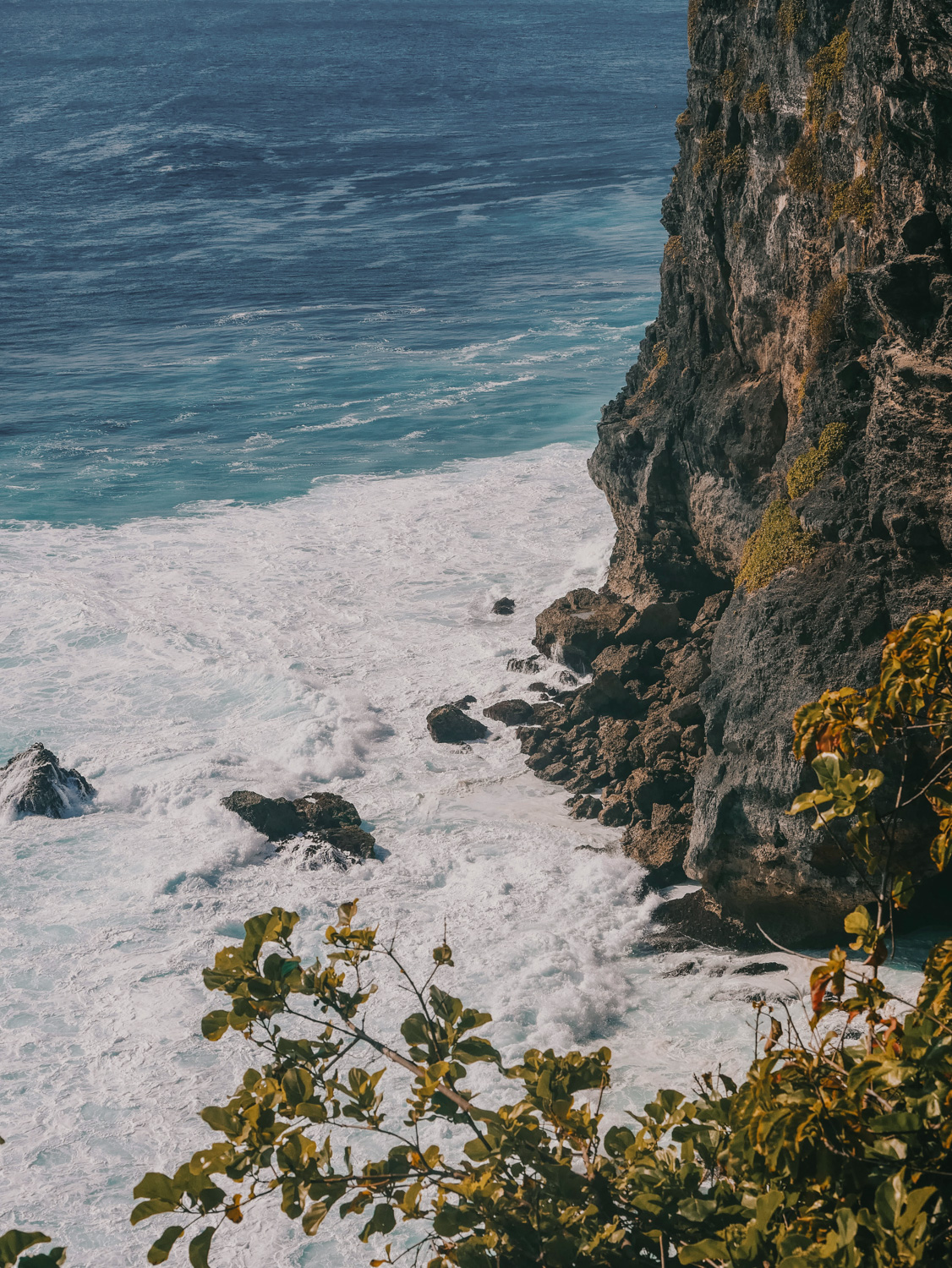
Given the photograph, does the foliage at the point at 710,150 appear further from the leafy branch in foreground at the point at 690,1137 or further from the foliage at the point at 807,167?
the leafy branch in foreground at the point at 690,1137

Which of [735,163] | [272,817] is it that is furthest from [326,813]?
[735,163]

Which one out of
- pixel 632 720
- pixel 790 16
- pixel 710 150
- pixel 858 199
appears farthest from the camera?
pixel 710 150

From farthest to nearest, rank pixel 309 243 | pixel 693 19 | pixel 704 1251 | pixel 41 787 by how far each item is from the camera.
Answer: pixel 309 243, pixel 693 19, pixel 41 787, pixel 704 1251

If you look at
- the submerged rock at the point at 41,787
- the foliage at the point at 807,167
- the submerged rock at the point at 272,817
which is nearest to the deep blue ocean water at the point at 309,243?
the submerged rock at the point at 41,787

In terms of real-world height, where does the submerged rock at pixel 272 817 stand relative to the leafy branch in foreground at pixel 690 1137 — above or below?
below

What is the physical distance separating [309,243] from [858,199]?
2336 inches

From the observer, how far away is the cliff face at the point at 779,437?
1306 centimetres

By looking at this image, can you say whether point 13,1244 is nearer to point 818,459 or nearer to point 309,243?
point 818,459

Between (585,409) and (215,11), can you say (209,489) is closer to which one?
(585,409)

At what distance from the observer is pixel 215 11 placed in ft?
467

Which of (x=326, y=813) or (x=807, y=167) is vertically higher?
(x=807, y=167)

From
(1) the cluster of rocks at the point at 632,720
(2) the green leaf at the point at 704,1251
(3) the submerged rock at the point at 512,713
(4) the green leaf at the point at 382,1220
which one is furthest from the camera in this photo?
(3) the submerged rock at the point at 512,713

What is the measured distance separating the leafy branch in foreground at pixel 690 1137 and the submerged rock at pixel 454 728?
16.4m

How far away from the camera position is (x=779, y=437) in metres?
19.0
